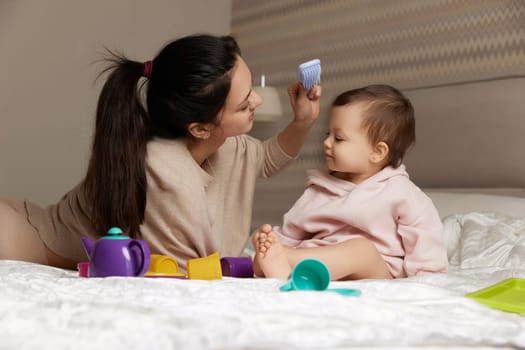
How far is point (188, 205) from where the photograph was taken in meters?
1.77

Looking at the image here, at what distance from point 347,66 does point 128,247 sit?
2087 mm

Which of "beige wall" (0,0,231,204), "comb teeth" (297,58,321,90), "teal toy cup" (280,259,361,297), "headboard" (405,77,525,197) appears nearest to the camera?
"teal toy cup" (280,259,361,297)

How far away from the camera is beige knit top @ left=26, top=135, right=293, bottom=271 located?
178 centimetres

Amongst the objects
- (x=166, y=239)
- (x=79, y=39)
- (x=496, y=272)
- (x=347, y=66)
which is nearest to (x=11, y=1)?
(x=79, y=39)

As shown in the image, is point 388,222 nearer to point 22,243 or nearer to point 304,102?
point 304,102

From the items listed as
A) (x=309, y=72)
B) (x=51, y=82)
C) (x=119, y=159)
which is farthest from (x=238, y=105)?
(x=51, y=82)

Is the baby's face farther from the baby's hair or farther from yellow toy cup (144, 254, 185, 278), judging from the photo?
yellow toy cup (144, 254, 185, 278)

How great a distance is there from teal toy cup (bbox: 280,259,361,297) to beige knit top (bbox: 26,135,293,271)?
0.65m

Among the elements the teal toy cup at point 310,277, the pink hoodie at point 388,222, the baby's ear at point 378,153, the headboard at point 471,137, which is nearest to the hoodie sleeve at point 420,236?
the pink hoodie at point 388,222

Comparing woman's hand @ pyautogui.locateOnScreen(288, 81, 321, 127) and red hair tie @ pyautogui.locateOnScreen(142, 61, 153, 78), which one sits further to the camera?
woman's hand @ pyautogui.locateOnScreen(288, 81, 321, 127)

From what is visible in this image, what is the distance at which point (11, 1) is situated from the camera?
348 cm

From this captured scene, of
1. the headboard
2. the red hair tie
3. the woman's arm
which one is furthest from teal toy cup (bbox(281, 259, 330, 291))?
the headboard

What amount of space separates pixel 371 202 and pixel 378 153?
157 mm

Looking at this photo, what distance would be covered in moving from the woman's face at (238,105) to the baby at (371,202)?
0.78 feet
